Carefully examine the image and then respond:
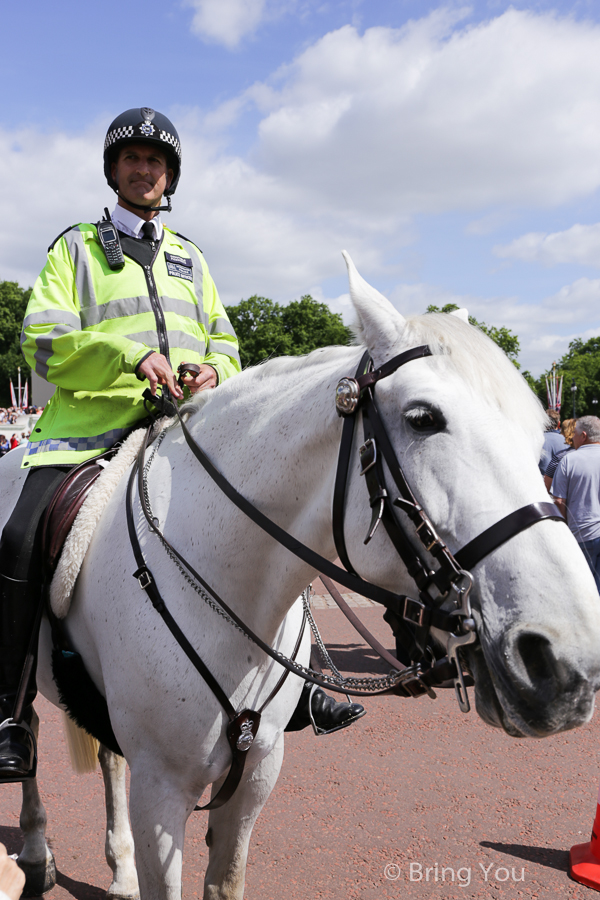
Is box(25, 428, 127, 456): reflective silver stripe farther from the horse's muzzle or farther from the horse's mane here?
the horse's muzzle

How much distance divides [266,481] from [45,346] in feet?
3.79

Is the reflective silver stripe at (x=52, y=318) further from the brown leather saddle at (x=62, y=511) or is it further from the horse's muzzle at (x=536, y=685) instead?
the horse's muzzle at (x=536, y=685)

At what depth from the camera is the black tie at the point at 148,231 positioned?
9.42 feet

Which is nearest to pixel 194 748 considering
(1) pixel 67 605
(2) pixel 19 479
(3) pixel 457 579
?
(1) pixel 67 605

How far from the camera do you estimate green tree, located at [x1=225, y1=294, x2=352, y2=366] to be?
4706 centimetres

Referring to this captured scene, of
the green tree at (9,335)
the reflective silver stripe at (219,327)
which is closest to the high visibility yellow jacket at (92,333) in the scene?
the reflective silver stripe at (219,327)

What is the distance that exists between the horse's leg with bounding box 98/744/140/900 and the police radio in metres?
2.41

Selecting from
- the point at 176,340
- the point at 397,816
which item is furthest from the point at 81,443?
the point at 397,816

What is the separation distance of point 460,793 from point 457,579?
10.6 feet

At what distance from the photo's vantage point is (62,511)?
244 cm

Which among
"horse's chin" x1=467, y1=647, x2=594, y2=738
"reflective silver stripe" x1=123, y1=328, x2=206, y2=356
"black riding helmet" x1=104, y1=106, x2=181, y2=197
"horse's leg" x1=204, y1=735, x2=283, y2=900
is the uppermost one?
"black riding helmet" x1=104, y1=106, x2=181, y2=197

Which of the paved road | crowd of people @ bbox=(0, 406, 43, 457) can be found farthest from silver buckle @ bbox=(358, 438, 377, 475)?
crowd of people @ bbox=(0, 406, 43, 457)

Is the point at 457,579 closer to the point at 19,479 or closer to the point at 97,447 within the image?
the point at 97,447

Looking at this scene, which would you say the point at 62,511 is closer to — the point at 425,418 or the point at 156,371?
the point at 156,371
